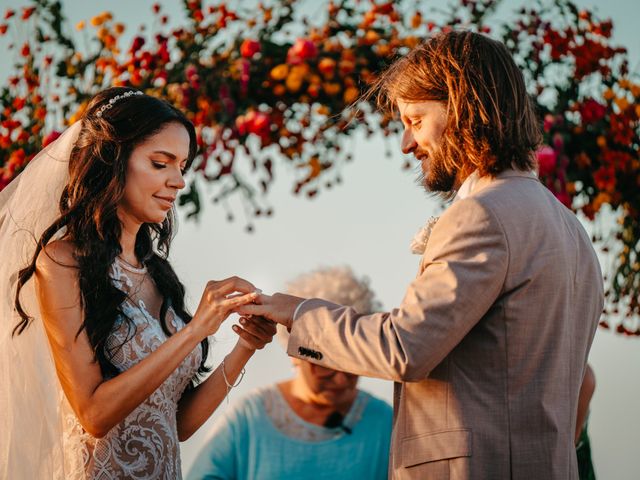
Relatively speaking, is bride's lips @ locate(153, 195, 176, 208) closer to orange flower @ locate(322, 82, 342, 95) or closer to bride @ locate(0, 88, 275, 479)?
bride @ locate(0, 88, 275, 479)

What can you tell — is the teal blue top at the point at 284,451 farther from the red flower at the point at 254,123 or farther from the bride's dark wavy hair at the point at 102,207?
the red flower at the point at 254,123

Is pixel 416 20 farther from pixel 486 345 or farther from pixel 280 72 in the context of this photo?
pixel 486 345

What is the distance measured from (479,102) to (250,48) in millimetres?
2028

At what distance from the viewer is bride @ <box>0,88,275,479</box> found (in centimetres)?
279

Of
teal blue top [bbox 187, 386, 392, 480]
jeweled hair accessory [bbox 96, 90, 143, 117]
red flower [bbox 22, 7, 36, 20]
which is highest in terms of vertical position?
red flower [bbox 22, 7, 36, 20]

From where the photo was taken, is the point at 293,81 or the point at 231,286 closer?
the point at 231,286

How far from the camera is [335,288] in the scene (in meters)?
4.62

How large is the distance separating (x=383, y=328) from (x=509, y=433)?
432mm

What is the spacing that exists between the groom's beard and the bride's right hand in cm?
63

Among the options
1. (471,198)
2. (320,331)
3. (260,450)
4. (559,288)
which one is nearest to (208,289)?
(320,331)

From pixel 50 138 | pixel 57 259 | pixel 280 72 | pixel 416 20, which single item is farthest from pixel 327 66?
pixel 57 259


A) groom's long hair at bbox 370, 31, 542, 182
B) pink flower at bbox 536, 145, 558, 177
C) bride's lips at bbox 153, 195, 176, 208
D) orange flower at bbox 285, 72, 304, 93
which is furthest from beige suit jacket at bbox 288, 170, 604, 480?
orange flower at bbox 285, 72, 304, 93

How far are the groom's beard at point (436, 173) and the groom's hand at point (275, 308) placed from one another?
516 millimetres

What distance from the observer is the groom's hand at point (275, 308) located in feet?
9.18
